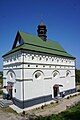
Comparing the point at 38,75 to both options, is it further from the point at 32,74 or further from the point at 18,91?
the point at 18,91

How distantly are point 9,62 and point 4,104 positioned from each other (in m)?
6.73

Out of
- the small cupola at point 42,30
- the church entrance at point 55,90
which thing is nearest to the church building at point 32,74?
the church entrance at point 55,90

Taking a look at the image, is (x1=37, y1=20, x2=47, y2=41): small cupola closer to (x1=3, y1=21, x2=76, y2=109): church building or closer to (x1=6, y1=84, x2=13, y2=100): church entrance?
(x1=3, y1=21, x2=76, y2=109): church building

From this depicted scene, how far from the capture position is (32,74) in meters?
19.1

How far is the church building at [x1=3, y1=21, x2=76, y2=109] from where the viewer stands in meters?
18.2

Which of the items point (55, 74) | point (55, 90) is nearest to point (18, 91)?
point (55, 90)

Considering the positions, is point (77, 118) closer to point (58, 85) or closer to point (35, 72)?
point (35, 72)

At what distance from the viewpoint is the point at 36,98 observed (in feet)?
63.6

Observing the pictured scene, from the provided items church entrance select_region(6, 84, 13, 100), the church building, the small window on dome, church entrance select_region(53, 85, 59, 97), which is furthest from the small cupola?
church entrance select_region(6, 84, 13, 100)

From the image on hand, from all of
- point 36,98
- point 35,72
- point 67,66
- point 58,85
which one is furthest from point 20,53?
point 67,66

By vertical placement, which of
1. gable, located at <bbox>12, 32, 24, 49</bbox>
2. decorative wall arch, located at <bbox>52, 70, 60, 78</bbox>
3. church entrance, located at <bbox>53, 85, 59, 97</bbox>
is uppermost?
gable, located at <bbox>12, 32, 24, 49</bbox>

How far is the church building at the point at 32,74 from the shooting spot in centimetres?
1819

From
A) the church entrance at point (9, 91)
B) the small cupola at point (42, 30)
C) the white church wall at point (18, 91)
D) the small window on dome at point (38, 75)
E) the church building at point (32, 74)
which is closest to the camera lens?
the white church wall at point (18, 91)

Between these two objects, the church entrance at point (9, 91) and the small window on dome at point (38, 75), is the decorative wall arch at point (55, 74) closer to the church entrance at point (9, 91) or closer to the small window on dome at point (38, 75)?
the small window on dome at point (38, 75)
